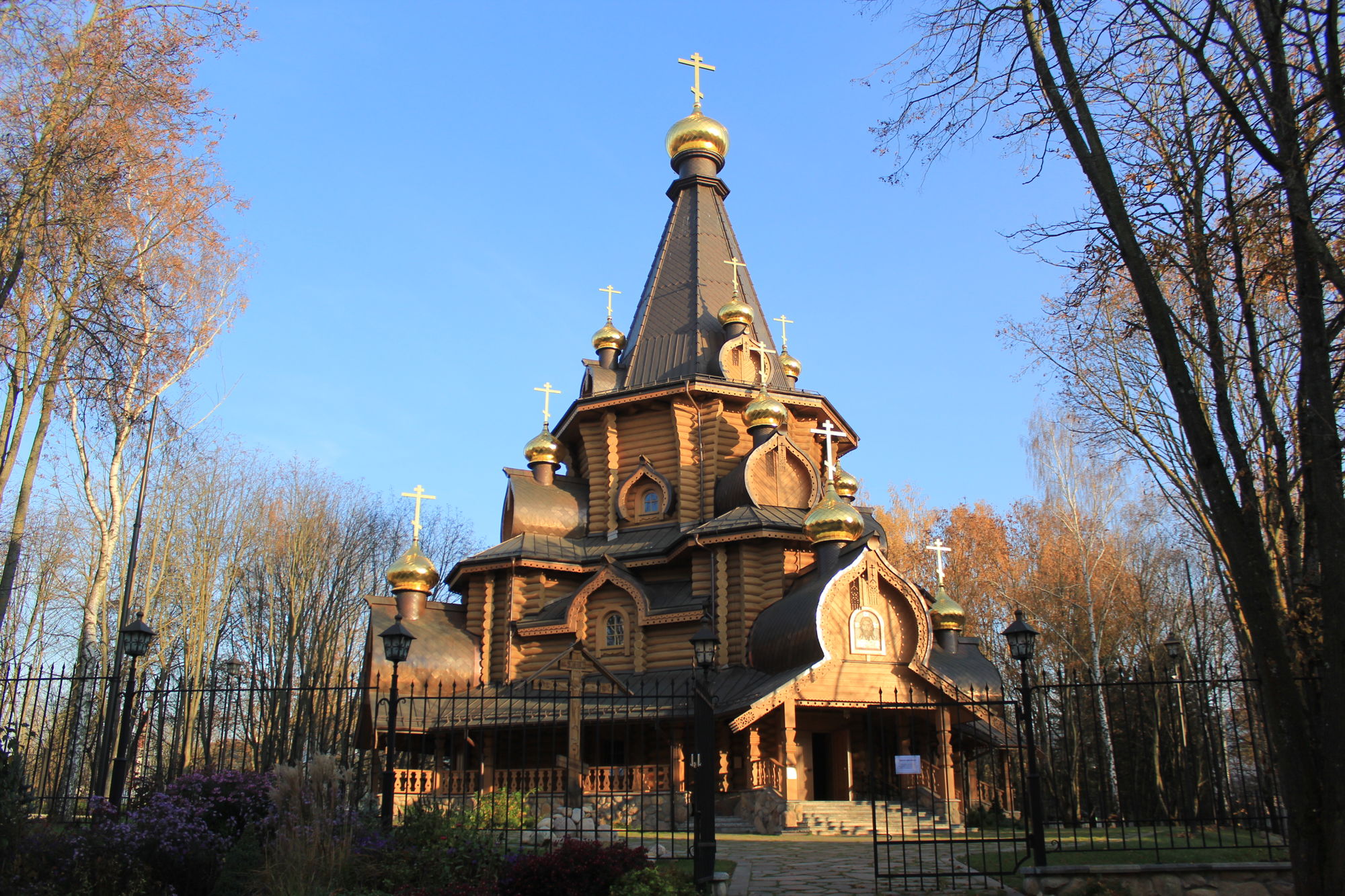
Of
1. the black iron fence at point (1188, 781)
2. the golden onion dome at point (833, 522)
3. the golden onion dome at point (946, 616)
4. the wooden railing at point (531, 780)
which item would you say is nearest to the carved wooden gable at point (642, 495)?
the golden onion dome at point (833, 522)

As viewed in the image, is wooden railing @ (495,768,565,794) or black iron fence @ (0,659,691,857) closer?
black iron fence @ (0,659,691,857)

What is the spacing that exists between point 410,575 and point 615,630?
14.1 ft

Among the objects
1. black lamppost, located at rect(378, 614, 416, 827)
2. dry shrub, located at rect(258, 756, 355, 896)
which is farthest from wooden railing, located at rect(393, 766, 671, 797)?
dry shrub, located at rect(258, 756, 355, 896)

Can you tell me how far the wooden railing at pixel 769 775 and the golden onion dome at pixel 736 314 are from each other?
985 centimetres

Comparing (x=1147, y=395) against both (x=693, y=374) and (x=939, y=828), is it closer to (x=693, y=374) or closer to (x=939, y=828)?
(x=939, y=828)

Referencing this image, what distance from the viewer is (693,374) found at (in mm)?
21500

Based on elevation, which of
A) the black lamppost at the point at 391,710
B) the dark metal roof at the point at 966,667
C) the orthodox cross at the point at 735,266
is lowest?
the black lamppost at the point at 391,710

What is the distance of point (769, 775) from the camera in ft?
52.0

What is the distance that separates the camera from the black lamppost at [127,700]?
357 inches

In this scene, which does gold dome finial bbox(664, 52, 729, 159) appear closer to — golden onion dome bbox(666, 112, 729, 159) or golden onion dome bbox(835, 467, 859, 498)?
golden onion dome bbox(666, 112, 729, 159)

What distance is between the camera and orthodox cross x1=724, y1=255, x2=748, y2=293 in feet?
74.6

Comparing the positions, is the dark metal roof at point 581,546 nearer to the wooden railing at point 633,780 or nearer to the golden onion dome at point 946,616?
the wooden railing at point 633,780

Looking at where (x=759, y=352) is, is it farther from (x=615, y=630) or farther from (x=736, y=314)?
(x=615, y=630)

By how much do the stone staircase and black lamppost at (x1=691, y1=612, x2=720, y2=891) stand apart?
230 inches
